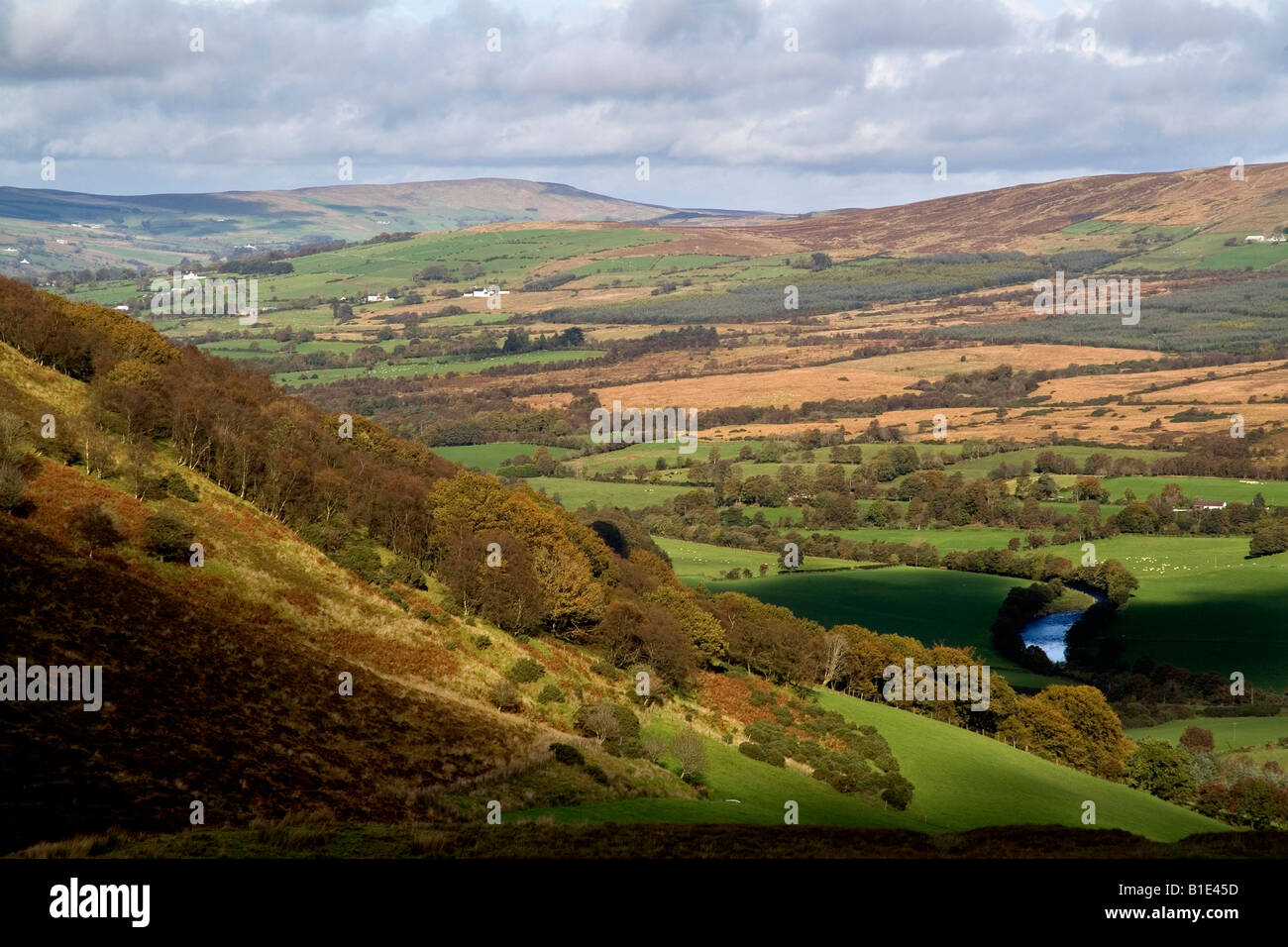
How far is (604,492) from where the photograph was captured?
155 meters

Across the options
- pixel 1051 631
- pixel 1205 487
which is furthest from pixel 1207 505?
pixel 1051 631

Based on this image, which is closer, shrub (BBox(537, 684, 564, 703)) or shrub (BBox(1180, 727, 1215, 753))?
shrub (BBox(537, 684, 564, 703))

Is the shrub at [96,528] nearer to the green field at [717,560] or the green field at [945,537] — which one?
the green field at [717,560]

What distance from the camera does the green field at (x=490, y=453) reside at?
551 ft

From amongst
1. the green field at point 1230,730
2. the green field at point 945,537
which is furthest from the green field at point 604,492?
the green field at point 1230,730

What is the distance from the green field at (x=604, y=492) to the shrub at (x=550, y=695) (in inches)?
3544

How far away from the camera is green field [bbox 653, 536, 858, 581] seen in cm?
12175

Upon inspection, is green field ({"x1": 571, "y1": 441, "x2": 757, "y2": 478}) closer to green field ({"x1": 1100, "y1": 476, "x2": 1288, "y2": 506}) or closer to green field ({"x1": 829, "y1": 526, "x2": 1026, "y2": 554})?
green field ({"x1": 829, "y1": 526, "x2": 1026, "y2": 554})

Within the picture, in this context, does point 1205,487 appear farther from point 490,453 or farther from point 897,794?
point 897,794

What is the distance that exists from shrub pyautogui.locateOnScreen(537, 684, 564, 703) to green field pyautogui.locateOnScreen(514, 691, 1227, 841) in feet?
16.0

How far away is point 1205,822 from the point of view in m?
58.1

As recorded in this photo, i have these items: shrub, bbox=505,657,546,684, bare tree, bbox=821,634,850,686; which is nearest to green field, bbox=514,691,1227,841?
bare tree, bbox=821,634,850,686

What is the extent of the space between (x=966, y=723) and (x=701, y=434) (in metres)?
120

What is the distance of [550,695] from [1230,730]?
54.4 metres
